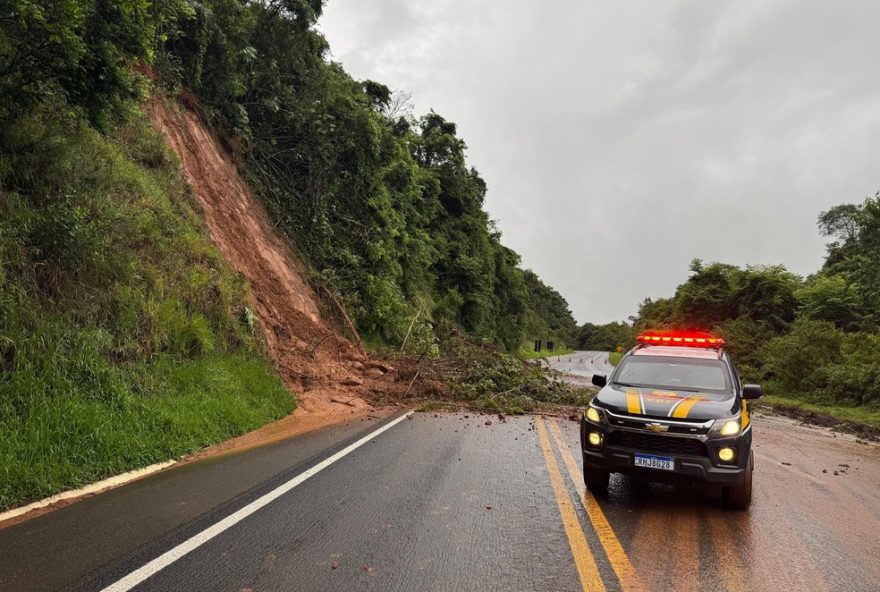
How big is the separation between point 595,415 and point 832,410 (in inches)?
515

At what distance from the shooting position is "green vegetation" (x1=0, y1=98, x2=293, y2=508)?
614cm

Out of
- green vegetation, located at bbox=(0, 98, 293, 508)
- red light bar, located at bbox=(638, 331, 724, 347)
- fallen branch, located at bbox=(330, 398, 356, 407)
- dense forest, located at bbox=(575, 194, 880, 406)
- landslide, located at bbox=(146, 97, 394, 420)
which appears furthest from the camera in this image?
dense forest, located at bbox=(575, 194, 880, 406)

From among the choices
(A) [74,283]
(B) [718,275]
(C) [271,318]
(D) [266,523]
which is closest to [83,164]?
(A) [74,283]

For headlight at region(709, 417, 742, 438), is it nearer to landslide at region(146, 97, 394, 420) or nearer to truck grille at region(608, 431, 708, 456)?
truck grille at region(608, 431, 708, 456)

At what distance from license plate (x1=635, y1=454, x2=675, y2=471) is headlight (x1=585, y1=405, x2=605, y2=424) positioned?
0.53 m

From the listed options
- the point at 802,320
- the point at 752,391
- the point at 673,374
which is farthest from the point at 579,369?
the point at 752,391

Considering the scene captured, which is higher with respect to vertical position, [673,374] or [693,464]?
[673,374]

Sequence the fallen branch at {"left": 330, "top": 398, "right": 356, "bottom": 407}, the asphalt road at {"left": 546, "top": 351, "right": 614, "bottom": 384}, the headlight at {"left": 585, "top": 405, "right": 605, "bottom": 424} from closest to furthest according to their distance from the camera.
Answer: the headlight at {"left": 585, "top": 405, "right": 605, "bottom": 424}
the fallen branch at {"left": 330, "top": 398, "right": 356, "bottom": 407}
the asphalt road at {"left": 546, "top": 351, "right": 614, "bottom": 384}

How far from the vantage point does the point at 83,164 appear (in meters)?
9.77

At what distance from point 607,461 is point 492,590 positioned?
243 centimetres

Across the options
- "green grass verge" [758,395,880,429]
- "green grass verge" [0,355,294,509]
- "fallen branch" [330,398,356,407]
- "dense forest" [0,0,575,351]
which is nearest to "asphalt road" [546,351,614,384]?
"green grass verge" [758,395,880,429]

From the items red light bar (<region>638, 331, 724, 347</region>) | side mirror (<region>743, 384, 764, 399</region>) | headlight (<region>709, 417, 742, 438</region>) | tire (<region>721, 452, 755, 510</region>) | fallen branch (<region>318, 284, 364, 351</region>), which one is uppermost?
fallen branch (<region>318, 284, 364, 351</region>)

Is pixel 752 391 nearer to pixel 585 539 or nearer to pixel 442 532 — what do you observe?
pixel 585 539

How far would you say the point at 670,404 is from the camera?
5.51 meters
